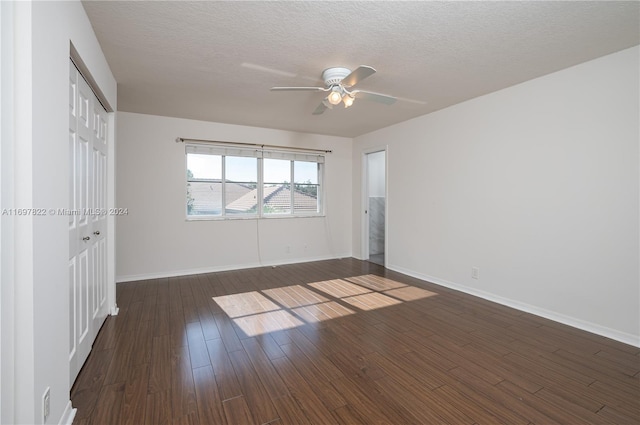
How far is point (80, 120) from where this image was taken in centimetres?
203

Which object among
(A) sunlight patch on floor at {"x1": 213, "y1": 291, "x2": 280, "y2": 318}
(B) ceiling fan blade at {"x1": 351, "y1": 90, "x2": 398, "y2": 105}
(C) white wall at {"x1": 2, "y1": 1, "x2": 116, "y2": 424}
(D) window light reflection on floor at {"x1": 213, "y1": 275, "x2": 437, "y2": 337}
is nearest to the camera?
(C) white wall at {"x1": 2, "y1": 1, "x2": 116, "y2": 424}

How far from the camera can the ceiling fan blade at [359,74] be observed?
222cm

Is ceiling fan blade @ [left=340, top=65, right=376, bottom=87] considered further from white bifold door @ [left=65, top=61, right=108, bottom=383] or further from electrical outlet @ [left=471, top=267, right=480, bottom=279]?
electrical outlet @ [left=471, top=267, right=480, bottom=279]

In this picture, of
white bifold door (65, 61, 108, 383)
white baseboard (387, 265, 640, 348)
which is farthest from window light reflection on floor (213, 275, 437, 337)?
white bifold door (65, 61, 108, 383)

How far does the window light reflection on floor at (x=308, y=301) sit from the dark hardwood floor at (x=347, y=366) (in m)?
0.03

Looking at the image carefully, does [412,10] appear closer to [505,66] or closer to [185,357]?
[505,66]

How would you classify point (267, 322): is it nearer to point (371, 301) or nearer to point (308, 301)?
point (308, 301)

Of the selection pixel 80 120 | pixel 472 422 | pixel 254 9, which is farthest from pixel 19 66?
pixel 472 422

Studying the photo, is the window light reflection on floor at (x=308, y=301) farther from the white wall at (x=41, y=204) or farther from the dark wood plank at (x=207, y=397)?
the white wall at (x=41, y=204)

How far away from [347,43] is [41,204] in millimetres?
2251

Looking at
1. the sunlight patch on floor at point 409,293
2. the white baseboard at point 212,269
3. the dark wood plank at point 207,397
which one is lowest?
the dark wood plank at point 207,397

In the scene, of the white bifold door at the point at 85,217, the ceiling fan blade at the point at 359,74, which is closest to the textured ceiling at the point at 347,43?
the ceiling fan blade at the point at 359,74

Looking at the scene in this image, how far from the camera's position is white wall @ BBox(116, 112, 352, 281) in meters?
4.28

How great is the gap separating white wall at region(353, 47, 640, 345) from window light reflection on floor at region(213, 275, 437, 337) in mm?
879
